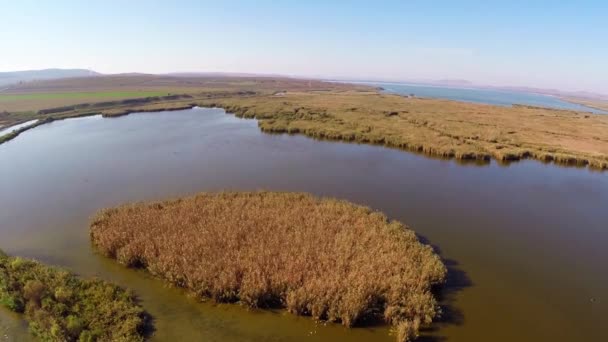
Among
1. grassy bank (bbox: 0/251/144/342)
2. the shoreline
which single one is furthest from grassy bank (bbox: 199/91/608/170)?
grassy bank (bbox: 0/251/144/342)

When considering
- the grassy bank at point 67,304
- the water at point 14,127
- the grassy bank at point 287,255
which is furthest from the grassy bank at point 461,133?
the grassy bank at point 67,304

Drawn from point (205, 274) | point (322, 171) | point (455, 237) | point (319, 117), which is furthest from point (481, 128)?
point (205, 274)

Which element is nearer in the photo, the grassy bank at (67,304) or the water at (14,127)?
the grassy bank at (67,304)

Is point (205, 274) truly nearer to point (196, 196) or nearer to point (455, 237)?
point (196, 196)

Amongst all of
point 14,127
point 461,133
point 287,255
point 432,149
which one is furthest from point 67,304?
point 14,127

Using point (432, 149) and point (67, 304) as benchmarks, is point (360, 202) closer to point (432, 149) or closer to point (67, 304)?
point (67, 304)

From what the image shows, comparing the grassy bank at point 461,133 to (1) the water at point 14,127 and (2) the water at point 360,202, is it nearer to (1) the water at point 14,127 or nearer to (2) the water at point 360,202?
(2) the water at point 360,202
